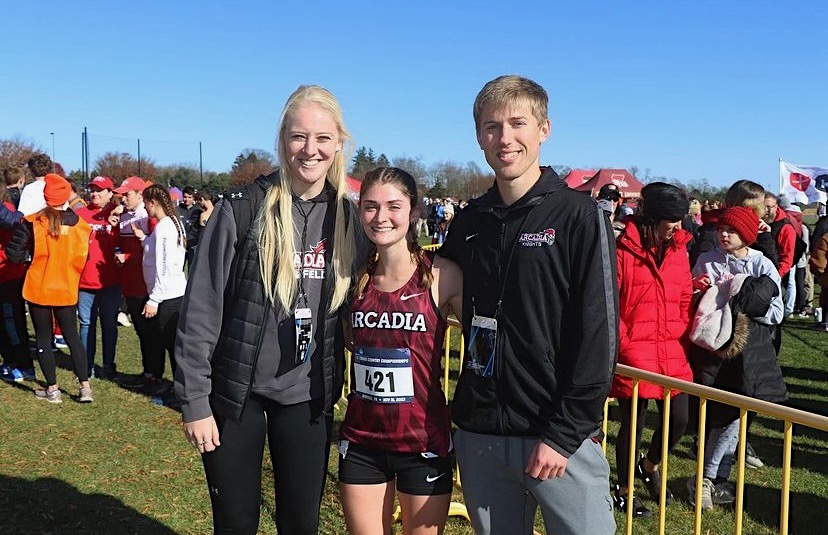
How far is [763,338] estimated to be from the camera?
179 inches

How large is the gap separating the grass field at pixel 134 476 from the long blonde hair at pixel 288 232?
6.82 ft

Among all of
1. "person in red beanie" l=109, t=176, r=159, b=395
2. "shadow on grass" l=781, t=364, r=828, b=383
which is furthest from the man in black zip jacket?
"shadow on grass" l=781, t=364, r=828, b=383

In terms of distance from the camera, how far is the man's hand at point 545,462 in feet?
7.00

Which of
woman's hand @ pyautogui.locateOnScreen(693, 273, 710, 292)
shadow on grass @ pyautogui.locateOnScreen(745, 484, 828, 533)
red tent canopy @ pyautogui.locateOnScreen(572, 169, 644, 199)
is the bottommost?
shadow on grass @ pyautogui.locateOnScreen(745, 484, 828, 533)

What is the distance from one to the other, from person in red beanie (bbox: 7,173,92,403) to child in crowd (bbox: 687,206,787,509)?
5298 millimetres

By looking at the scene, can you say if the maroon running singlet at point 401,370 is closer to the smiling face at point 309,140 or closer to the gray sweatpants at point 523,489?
the gray sweatpants at point 523,489

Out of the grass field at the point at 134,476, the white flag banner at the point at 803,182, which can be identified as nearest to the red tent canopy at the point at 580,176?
the white flag banner at the point at 803,182

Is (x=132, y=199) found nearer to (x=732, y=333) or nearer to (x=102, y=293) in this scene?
(x=102, y=293)

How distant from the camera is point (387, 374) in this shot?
248 cm

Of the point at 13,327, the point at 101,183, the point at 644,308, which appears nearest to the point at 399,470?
the point at 644,308

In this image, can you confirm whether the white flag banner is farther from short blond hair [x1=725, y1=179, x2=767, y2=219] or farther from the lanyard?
the lanyard

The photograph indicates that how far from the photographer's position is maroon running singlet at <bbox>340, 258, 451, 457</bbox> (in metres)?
2.47

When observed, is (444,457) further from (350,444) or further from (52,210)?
(52,210)

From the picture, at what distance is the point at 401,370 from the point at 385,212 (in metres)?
0.57
